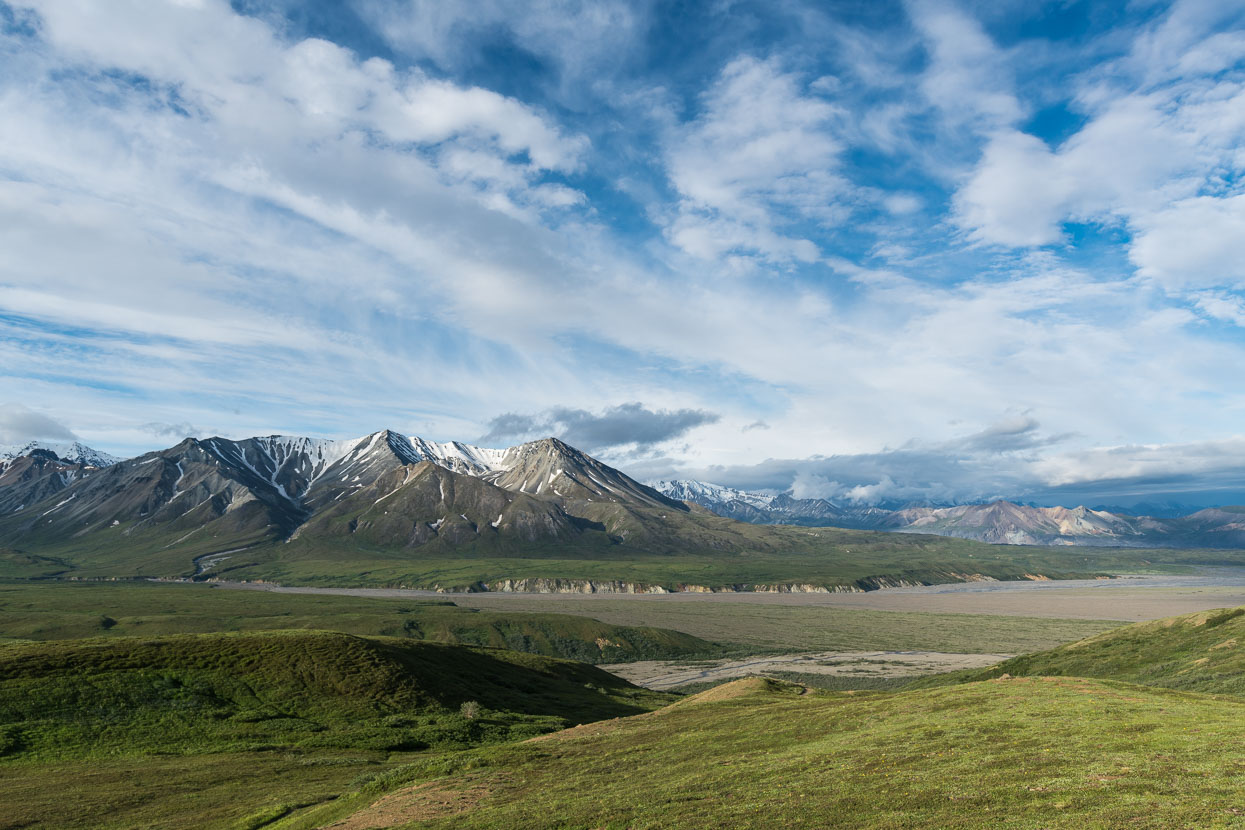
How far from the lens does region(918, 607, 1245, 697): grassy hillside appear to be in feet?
275

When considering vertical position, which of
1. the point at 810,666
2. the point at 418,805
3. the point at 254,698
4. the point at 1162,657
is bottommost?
the point at 810,666

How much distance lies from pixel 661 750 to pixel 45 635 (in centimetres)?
20280

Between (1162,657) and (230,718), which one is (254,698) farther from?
(1162,657)

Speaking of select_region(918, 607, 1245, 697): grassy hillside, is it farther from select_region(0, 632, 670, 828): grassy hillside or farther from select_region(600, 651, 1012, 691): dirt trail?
select_region(0, 632, 670, 828): grassy hillside

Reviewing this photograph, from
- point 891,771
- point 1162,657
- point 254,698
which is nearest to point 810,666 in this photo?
point 1162,657

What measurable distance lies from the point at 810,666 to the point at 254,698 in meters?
133

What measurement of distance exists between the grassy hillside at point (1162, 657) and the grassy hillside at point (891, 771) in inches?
1512

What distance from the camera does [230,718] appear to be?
7006 centimetres

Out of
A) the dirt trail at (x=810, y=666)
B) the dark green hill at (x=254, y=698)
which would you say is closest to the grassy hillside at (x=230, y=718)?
the dark green hill at (x=254, y=698)

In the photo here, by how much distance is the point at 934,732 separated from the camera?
42375 mm

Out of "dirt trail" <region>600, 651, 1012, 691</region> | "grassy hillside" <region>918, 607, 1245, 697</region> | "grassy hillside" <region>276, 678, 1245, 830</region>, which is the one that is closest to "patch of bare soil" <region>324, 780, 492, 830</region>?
"grassy hillside" <region>276, 678, 1245, 830</region>

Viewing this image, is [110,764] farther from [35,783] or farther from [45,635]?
[45,635]

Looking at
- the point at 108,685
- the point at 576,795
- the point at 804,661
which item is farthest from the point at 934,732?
the point at 804,661

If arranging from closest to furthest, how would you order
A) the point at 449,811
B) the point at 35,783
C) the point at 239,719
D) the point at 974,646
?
the point at 449,811
the point at 35,783
the point at 239,719
the point at 974,646
